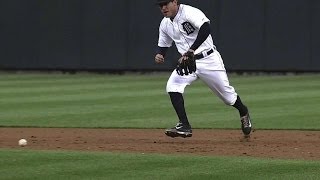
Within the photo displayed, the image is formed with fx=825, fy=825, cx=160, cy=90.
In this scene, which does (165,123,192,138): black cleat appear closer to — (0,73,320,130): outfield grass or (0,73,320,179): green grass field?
(0,73,320,179): green grass field

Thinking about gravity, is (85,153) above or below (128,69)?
above

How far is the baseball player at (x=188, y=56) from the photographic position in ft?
30.3

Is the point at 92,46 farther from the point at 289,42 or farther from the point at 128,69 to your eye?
the point at 289,42

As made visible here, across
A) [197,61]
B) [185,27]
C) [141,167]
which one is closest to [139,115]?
[197,61]

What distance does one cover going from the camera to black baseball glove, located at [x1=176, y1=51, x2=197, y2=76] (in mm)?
9133

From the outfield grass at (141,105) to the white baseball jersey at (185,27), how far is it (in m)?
2.10

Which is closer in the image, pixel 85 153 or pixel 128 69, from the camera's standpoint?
pixel 85 153

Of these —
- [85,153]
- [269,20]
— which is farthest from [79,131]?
[269,20]

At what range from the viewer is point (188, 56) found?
9.18m

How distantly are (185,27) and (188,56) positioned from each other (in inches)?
16.1

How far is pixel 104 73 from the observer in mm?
27609

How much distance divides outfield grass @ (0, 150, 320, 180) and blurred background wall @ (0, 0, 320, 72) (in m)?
18.5

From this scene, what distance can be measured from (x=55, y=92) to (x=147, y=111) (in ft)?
16.8

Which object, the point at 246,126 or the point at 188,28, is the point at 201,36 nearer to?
the point at 188,28
